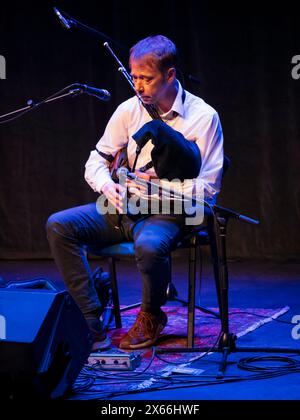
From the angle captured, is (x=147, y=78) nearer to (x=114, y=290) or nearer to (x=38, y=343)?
(x=114, y=290)

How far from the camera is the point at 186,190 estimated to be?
323 cm

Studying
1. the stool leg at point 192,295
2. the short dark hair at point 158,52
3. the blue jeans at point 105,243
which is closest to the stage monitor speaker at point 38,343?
the blue jeans at point 105,243

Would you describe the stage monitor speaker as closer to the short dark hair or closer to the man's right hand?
the man's right hand

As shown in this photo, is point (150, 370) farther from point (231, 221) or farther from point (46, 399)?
point (231, 221)

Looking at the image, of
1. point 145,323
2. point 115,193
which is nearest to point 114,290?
point 145,323

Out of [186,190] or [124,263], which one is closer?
[186,190]

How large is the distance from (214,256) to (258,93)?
241 centimetres

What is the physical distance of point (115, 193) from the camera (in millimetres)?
3320

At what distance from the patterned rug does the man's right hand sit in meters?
0.66

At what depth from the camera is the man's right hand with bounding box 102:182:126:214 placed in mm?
3316

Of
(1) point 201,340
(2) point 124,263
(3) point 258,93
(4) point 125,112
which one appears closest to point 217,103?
(3) point 258,93

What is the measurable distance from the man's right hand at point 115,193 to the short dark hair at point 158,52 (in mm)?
586

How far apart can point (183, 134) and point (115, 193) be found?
16.8 inches

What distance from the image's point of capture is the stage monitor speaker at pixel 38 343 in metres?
2.20
